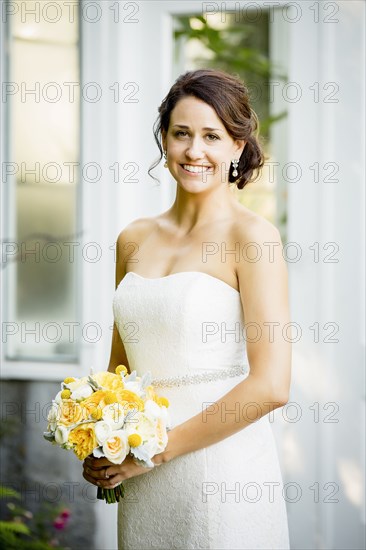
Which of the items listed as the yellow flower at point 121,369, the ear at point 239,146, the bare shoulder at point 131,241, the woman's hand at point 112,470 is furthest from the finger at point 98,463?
the ear at point 239,146

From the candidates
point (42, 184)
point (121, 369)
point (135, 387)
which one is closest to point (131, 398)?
point (135, 387)

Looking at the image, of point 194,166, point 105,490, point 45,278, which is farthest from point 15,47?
point 105,490

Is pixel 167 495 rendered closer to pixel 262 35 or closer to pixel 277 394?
pixel 277 394

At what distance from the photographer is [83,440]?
1779 millimetres

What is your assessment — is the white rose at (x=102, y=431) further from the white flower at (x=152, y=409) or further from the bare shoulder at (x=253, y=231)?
the bare shoulder at (x=253, y=231)

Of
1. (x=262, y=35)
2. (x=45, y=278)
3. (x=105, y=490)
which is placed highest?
(x=262, y=35)

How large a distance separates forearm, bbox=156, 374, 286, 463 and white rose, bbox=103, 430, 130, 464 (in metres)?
0.18

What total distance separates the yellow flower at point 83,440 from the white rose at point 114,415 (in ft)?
0.15

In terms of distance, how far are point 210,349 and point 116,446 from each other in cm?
40

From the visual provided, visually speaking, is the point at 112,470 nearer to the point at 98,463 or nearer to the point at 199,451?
the point at 98,463

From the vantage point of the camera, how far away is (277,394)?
1.85m

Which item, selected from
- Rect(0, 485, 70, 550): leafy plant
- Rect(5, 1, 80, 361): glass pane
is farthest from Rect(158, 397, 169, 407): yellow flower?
Rect(0, 485, 70, 550): leafy plant

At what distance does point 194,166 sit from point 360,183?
1114mm

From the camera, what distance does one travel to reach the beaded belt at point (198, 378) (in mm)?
1994
